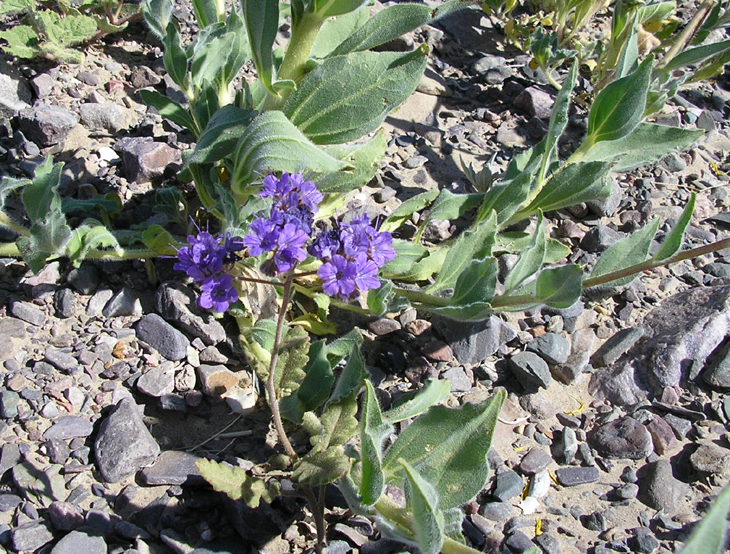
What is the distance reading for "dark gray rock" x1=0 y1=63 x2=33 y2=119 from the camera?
4.07 m

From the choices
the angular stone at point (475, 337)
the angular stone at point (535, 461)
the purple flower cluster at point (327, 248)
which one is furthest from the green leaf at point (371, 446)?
the angular stone at point (475, 337)

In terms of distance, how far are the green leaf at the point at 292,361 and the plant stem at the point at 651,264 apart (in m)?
1.29

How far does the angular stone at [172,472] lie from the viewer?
2617 mm

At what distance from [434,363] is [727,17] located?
10.5ft

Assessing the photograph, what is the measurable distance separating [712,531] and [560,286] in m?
1.47

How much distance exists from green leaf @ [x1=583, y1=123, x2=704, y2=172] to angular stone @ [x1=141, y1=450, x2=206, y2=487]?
2.53 m

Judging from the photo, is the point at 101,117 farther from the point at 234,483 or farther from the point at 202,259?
the point at 234,483

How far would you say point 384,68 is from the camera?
2820mm

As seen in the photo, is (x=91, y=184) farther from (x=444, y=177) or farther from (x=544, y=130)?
(x=544, y=130)

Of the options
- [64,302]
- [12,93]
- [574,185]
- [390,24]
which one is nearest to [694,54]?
[574,185]

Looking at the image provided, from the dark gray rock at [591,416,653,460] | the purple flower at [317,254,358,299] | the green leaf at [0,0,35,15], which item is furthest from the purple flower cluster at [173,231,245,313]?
the green leaf at [0,0,35,15]

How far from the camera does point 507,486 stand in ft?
9.05

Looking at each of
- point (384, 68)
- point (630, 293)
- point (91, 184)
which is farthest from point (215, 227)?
point (630, 293)

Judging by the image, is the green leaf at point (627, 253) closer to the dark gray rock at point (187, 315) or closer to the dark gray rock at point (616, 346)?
the dark gray rock at point (616, 346)
